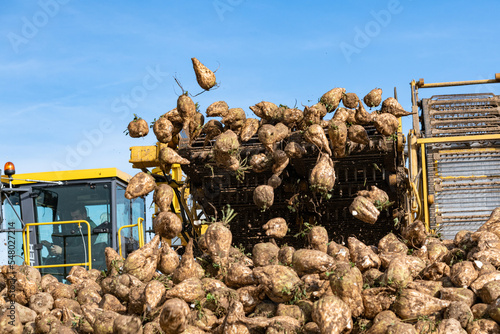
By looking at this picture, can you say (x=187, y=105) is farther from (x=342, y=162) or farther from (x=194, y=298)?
(x=194, y=298)

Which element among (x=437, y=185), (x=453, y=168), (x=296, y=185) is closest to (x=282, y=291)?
(x=296, y=185)

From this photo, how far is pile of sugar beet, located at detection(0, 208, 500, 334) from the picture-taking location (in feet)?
11.4

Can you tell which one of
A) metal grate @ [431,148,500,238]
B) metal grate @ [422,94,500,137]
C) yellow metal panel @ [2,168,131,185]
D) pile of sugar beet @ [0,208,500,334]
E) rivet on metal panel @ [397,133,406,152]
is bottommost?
pile of sugar beet @ [0,208,500,334]

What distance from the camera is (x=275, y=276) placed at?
148 inches

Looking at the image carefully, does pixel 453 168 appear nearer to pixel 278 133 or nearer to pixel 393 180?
pixel 393 180

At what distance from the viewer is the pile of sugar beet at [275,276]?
3.53 m

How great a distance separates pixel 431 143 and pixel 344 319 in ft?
8.04

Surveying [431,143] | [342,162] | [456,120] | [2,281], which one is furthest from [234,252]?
[456,120]

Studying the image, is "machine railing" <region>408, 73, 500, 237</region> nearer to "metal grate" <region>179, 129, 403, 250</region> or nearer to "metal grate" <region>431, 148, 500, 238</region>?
"metal grate" <region>431, 148, 500, 238</region>

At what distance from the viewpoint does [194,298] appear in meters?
3.76

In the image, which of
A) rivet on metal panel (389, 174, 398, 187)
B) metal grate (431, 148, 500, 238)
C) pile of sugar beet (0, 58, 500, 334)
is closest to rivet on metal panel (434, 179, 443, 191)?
metal grate (431, 148, 500, 238)

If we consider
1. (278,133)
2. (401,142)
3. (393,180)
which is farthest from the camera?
(393,180)

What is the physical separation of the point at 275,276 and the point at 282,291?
10 centimetres

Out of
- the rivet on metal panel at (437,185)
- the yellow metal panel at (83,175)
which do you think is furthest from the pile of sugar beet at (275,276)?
the yellow metal panel at (83,175)
